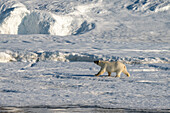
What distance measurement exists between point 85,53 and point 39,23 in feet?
20.4

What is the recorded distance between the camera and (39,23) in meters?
15.1

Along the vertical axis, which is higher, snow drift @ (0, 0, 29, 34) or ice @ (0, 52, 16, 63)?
snow drift @ (0, 0, 29, 34)

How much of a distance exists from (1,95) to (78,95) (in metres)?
1.21

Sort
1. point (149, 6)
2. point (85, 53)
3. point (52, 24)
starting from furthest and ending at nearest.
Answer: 1. point (149, 6)
2. point (52, 24)
3. point (85, 53)

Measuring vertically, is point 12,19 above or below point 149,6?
below

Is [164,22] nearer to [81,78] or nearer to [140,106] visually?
[81,78]

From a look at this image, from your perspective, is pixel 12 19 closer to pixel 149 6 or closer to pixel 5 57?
Result: pixel 5 57

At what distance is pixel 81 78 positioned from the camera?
6.24 m

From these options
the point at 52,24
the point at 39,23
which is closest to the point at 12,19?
the point at 39,23

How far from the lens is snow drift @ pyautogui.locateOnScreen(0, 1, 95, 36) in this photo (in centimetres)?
1504

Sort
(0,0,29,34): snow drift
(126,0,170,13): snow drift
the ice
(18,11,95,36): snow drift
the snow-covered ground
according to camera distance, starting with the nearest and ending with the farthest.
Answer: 1. the snow-covered ground
2. the ice
3. (18,11,95,36): snow drift
4. (0,0,29,34): snow drift
5. (126,0,170,13): snow drift

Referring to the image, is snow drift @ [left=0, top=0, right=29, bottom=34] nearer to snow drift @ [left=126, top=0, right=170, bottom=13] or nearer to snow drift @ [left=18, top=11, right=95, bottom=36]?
snow drift @ [left=18, top=11, right=95, bottom=36]

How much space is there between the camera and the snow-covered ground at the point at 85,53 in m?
4.46

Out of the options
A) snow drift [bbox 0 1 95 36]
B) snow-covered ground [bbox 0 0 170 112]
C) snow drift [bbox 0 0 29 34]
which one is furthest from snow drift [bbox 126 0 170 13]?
snow drift [bbox 0 0 29 34]
